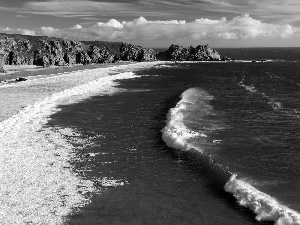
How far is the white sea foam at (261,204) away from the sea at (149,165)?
0.19 feet

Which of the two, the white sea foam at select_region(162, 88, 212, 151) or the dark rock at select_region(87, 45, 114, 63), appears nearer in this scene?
the white sea foam at select_region(162, 88, 212, 151)

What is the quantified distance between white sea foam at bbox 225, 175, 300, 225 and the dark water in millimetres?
96

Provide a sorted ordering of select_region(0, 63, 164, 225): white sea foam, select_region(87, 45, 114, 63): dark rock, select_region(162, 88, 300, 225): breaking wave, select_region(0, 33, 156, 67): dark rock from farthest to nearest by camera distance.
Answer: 1. select_region(87, 45, 114, 63): dark rock
2. select_region(0, 33, 156, 67): dark rock
3. select_region(0, 63, 164, 225): white sea foam
4. select_region(162, 88, 300, 225): breaking wave

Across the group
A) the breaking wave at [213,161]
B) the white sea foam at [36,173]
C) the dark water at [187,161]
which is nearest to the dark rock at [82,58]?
the dark water at [187,161]

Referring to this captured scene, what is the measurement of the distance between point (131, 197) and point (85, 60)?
16616cm

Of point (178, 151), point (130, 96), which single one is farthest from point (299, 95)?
point (178, 151)

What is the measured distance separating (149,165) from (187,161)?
3.07 m

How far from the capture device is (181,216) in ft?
64.6

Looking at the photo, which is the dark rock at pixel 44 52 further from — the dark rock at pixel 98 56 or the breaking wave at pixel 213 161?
the breaking wave at pixel 213 161

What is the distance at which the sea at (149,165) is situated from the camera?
66.1ft

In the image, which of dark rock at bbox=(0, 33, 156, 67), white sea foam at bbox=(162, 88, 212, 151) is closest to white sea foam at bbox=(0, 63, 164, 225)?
white sea foam at bbox=(162, 88, 212, 151)

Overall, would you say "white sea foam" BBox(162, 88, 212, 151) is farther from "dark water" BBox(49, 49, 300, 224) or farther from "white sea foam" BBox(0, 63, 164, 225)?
"white sea foam" BBox(0, 63, 164, 225)

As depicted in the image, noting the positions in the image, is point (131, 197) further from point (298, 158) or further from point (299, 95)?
point (299, 95)

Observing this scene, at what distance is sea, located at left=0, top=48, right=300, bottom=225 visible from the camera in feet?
66.1
